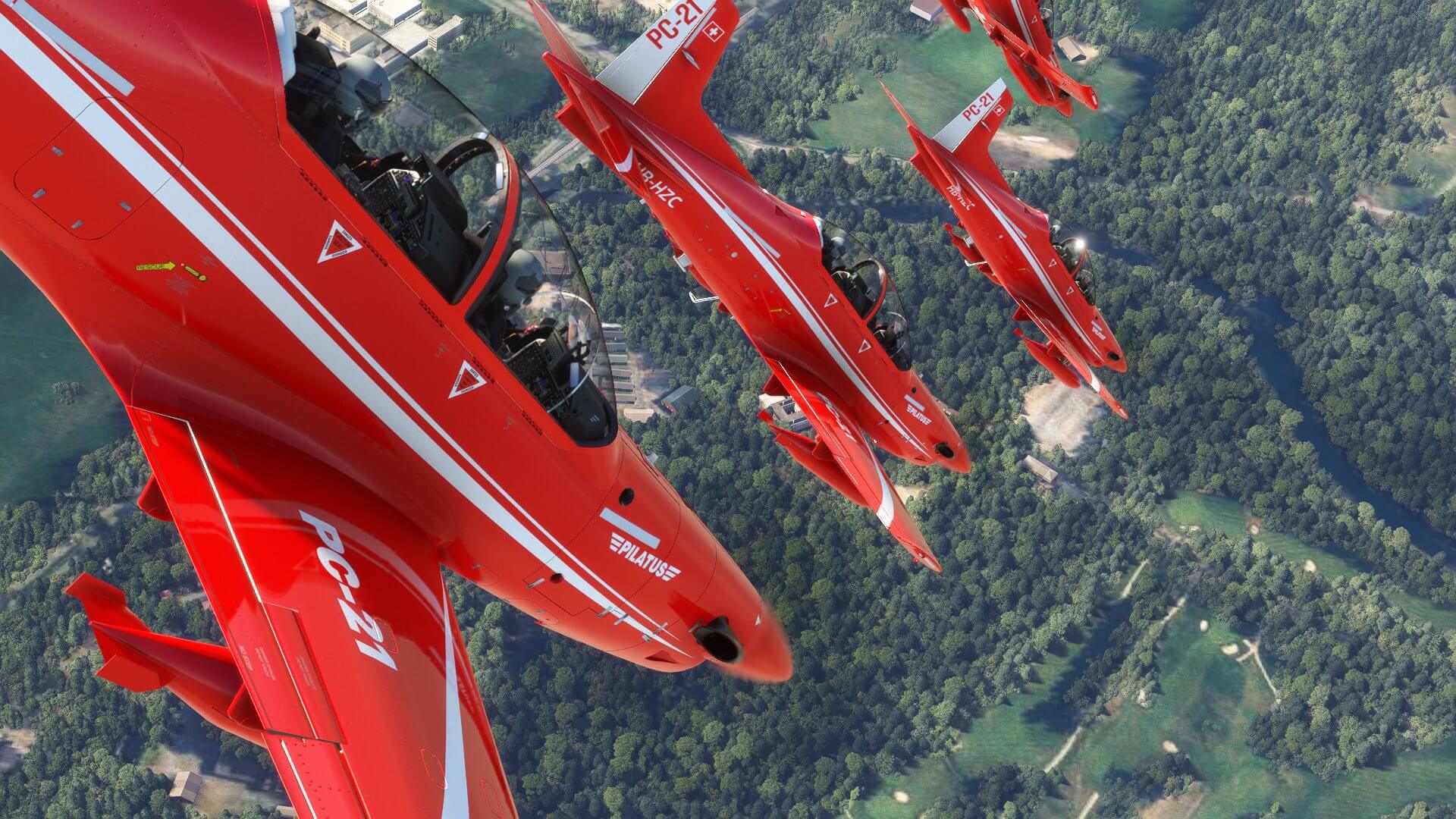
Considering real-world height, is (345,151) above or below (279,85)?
below

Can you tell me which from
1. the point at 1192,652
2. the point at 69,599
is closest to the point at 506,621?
the point at 69,599

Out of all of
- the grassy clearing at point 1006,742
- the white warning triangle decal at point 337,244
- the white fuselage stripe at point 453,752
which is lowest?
the grassy clearing at point 1006,742

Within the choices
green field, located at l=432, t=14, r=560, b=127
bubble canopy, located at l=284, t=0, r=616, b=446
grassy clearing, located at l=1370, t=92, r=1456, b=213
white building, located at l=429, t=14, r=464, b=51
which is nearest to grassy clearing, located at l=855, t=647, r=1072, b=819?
green field, located at l=432, t=14, r=560, b=127

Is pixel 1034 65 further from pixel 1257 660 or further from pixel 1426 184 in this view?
pixel 1426 184

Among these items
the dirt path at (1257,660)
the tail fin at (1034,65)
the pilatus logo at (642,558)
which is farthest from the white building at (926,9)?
the pilatus logo at (642,558)

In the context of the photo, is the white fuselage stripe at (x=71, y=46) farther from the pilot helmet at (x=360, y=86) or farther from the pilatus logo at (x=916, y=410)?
the pilatus logo at (x=916, y=410)

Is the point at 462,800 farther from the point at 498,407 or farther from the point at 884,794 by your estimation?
the point at 884,794
